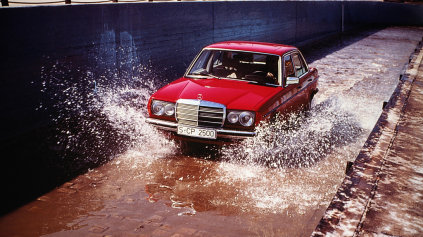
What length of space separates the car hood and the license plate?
0.40 m

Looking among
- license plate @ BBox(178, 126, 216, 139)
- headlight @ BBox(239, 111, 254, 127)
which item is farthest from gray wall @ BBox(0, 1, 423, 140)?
headlight @ BBox(239, 111, 254, 127)

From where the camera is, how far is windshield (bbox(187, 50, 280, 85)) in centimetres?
616

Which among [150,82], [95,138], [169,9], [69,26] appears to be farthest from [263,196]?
[169,9]

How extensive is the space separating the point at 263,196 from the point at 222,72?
252cm

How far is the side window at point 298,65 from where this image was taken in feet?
22.9

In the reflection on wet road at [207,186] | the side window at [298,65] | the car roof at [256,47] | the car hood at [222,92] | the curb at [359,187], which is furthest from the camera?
the side window at [298,65]

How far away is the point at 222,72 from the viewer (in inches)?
250

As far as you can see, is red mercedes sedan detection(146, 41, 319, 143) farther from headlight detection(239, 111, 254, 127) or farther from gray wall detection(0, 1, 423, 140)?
gray wall detection(0, 1, 423, 140)

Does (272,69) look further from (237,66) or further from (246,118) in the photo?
(246,118)

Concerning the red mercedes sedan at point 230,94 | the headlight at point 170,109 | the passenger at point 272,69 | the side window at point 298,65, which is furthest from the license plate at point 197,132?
the side window at point 298,65


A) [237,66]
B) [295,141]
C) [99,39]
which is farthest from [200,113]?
[99,39]

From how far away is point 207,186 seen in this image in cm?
471

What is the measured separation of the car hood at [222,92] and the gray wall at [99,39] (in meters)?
2.23

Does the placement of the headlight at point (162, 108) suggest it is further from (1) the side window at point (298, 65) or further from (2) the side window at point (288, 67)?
(1) the side window at point (298, 65)
